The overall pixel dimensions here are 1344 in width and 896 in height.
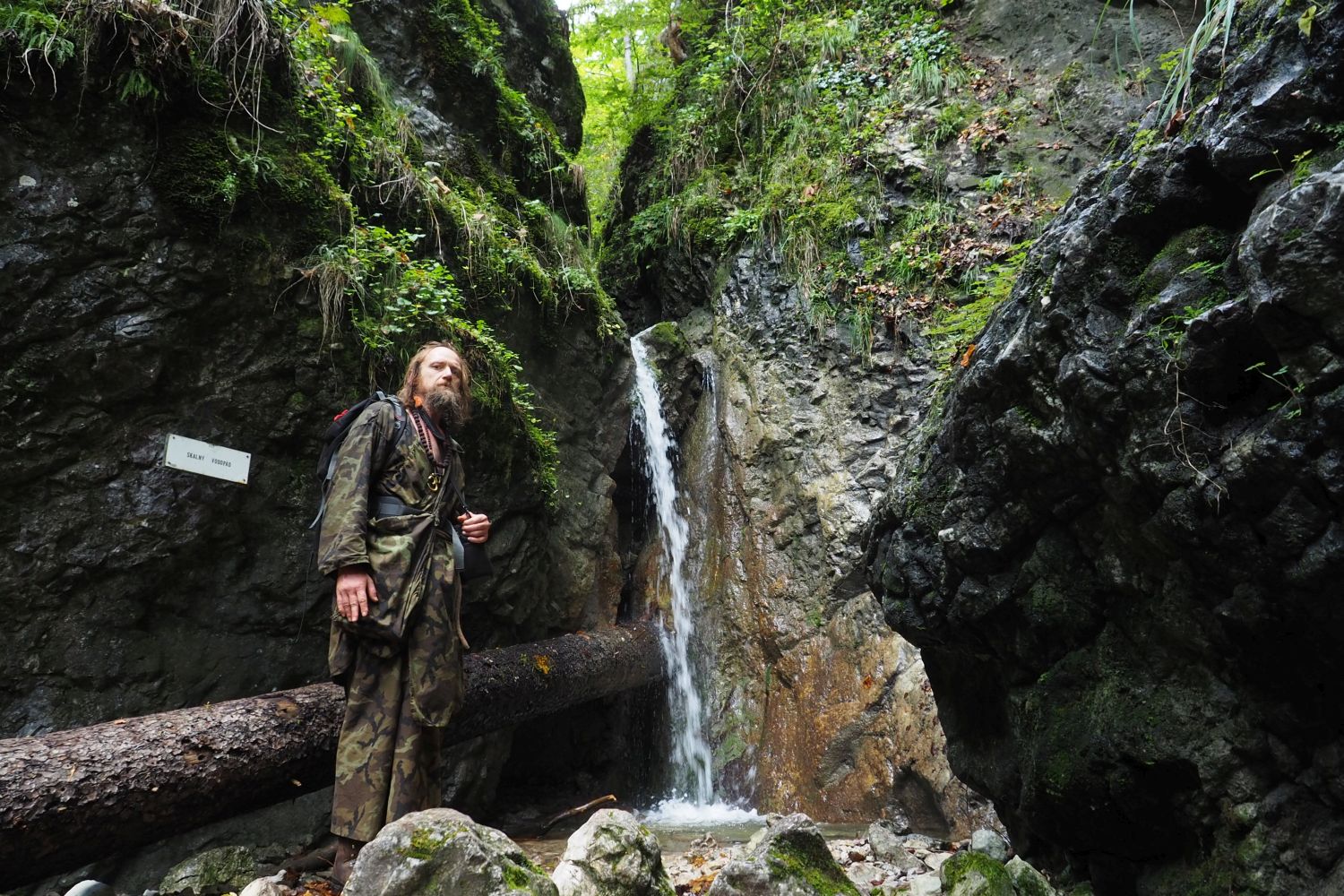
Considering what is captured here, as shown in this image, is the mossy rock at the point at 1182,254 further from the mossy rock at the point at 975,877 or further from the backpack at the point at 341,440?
the backpack at the point at 341,440

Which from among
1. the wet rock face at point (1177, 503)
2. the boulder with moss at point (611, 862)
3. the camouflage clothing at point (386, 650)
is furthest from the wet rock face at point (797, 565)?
the camouflage clothing at point (386, 650)

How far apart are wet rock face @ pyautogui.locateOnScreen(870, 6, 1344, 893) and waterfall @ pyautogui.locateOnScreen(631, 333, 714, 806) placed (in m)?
4.29

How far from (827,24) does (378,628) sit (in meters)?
9.07

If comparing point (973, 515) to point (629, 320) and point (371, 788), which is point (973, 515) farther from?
point (629, 320)

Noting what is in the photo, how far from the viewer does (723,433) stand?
7.98 meters

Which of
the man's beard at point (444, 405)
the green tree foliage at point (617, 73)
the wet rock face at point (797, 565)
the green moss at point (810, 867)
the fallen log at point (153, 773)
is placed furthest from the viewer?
the green tree foliage at point (617, 73)

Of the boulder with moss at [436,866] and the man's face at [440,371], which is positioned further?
the man's face at [440,371]

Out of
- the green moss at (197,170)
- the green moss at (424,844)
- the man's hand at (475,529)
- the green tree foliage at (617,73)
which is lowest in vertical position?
the green moss at (424,844)

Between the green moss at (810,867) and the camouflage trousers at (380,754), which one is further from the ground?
the camouflage trousers at (380,754)

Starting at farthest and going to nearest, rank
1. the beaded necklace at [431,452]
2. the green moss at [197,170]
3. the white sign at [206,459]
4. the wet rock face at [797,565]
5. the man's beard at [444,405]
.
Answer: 1. the wet rock face at [797,565]
2. the green moss at [197,170]
3. the white sign at [206,459]
4. the man's beard at [444,405]
5. the beaded necklace at [431,452]

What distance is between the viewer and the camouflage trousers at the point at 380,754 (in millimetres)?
3174

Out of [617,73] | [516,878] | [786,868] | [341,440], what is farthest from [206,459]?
[617,73]

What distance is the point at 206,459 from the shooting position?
4.14m

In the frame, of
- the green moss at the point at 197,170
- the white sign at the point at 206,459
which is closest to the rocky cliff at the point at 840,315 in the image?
the white sign at the point at 206,459
